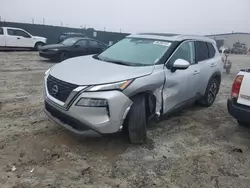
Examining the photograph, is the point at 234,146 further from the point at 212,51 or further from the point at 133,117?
the point at 212,51

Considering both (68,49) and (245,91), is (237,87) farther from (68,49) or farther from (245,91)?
(68,49)

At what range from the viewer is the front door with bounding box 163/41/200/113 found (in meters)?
4.23

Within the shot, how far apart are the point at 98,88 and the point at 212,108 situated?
12.0ft

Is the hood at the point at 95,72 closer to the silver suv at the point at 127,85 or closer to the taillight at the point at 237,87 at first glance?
the silver suv at the point at 127,85

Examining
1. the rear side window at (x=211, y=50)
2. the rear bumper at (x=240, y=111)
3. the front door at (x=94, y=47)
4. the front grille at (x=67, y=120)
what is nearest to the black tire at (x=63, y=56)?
the front door at (x=94, y=47)

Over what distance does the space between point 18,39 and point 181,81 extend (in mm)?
15631

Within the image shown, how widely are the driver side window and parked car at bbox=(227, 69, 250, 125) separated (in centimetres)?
106

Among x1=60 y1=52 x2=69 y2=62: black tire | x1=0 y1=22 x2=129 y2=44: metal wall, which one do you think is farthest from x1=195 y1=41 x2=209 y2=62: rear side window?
x1=0 y1=22 x2=129 y2=44: metal wall

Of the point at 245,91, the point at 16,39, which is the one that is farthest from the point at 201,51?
the point at 16,39

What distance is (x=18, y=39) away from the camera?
1741cm

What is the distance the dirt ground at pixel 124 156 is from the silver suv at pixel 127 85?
37 centimetres

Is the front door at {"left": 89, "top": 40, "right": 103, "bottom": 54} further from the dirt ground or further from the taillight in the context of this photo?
the taillight

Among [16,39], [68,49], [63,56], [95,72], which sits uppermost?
[16,39]

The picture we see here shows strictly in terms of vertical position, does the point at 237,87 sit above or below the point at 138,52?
below
